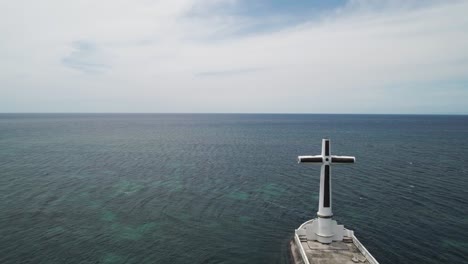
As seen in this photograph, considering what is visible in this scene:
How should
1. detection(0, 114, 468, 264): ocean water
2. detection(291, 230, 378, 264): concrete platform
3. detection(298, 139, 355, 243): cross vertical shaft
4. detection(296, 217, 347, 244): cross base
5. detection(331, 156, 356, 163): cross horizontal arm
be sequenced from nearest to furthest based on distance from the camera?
detection(291, 230, 378, 264): concrete platform < detection(331, 156, 356, 163): cross horizontal arm < detection(298, 139, 355, 243): cross vertical shaft < detection(296, 217, 347, 244): cross base < detection(0, 114, 468, 264): ocean water

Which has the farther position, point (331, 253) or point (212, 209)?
point (212, 209)

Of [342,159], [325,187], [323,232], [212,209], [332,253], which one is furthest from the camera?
[212,209]

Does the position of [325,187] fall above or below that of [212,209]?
above

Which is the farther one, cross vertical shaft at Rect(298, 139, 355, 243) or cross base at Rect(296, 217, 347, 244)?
cross base at Rect(296, 217, 347, 244)

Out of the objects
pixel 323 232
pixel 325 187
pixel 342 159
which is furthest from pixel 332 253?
pixel 342 159

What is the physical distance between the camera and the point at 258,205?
4547 centimetres

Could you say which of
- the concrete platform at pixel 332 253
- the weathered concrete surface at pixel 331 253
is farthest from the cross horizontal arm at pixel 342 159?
the weathered concrete surface at pixel 331 253

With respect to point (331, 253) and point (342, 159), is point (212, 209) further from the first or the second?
point (342, 159)

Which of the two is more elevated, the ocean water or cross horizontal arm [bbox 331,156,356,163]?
cross horizontal arm [bbox 331,156,356,163]

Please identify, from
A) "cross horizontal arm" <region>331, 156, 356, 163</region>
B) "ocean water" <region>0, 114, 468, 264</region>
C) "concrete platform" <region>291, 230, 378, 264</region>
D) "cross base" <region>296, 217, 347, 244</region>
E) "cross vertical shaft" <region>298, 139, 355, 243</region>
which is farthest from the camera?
"ocean water" <region>0, 114, 468, 264</region>

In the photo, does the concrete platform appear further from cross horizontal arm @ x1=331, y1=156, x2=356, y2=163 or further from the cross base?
cross horizontal arm @ x1=331, y1=156, x2=356, y2=163

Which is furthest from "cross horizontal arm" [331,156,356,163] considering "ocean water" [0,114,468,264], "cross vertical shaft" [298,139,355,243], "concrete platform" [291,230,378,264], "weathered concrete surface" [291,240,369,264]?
"ocean water" [0,114,468,264]

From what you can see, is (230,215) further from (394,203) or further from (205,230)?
(394,203)

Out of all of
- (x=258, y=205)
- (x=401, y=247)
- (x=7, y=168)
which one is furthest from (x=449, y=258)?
(x=7, y=168)
